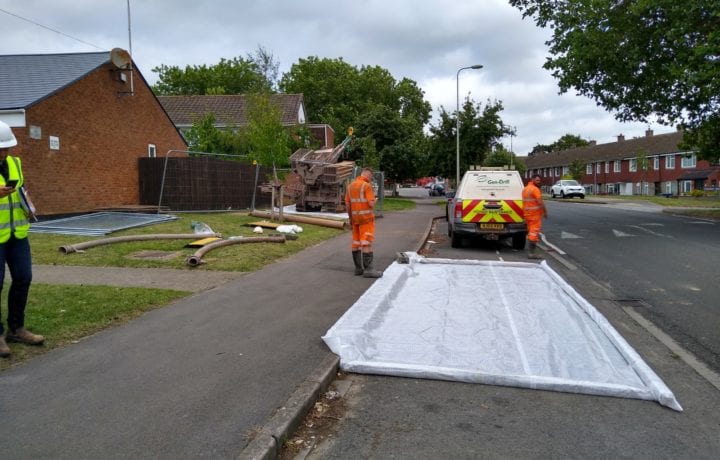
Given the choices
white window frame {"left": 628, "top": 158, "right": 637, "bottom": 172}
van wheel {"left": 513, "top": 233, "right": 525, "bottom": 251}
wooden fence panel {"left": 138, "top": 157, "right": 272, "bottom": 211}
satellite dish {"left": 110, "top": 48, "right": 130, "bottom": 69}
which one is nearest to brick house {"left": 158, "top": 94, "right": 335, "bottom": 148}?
wooden fence panel {"left": 138, "top": 157, "right": 272, "bottom": 211}

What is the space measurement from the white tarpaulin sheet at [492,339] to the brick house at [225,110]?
A: 111 ft

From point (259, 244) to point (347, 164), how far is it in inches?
386

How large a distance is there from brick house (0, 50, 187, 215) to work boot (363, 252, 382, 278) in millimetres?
11220

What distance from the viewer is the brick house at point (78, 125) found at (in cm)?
1555

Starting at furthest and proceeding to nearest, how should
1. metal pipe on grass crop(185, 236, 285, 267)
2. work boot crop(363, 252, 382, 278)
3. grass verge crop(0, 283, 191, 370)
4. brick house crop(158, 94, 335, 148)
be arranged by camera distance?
brick house crop(158, 94, 335, 148), metal pipe on grass crop(185, 236, 285, 267), work boot crop(363, 252, 382, 278), grass verge crop(0, 283, 191, 370)

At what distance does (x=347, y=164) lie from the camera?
2122 cm

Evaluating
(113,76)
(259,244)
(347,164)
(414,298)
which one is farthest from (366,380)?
(113,76)

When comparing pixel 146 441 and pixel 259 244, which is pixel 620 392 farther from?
pixel 259 244

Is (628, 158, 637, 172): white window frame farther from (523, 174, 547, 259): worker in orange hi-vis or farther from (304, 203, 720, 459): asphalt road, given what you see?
(304, 203, 720, 459): asphalt road

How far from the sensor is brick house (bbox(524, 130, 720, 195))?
6031 cm

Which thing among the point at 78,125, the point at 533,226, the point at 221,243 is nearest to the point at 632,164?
the point at 533,226

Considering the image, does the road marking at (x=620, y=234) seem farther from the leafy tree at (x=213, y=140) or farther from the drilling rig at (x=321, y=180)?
the leafy tree at (x=213, y=140)

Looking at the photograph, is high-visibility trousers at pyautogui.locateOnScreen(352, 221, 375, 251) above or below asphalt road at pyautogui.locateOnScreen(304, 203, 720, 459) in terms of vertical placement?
above

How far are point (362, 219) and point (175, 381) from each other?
16.5 ft
